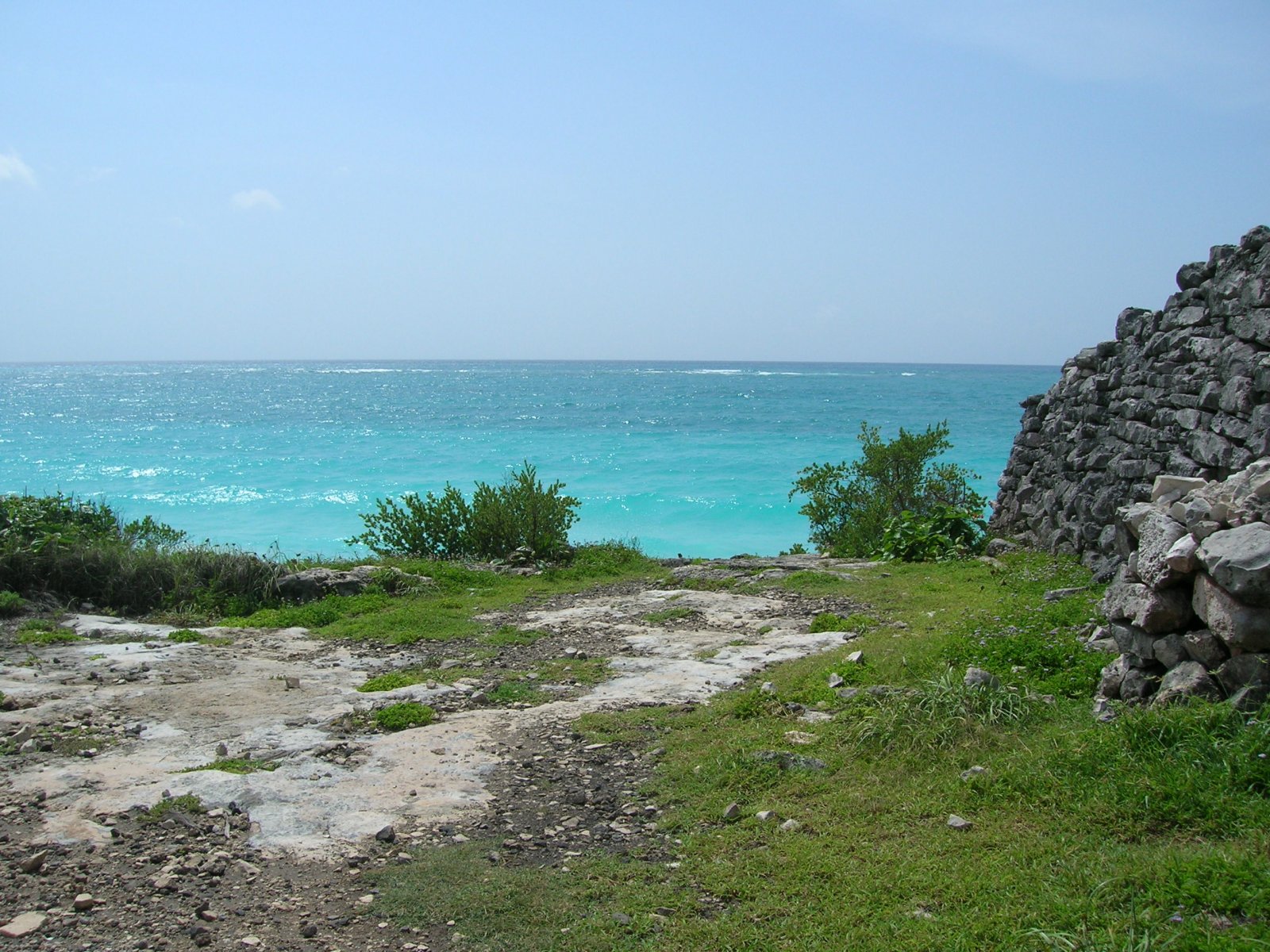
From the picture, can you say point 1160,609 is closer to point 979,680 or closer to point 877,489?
point 979,680

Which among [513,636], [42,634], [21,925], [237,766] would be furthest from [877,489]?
[21,925]

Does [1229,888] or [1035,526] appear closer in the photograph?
[1229,888]

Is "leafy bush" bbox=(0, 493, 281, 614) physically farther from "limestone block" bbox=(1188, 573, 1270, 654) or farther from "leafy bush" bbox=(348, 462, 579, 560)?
"limestone block" bbox=(1188, 573, 1270, 654)

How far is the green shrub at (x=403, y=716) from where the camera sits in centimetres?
667

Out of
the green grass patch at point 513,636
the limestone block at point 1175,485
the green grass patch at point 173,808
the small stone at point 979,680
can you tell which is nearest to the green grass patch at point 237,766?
the green grass patch at point 173,808

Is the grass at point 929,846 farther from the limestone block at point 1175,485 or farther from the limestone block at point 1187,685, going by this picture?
the limestone block at point 1175,485

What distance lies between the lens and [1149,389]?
9828 mm

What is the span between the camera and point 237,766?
578cm

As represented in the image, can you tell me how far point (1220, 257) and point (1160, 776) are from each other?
640 centimetres

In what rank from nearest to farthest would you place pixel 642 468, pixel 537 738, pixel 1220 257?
pixel 537 738 → pixel 1220 257 → pixel 642 468

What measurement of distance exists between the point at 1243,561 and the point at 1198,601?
533 millimetres

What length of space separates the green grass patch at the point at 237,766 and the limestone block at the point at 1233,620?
5528 mm

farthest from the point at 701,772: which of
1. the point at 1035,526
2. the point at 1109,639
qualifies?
the point at 1035,526

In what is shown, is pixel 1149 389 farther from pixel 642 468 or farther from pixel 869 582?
pixel 642 468
